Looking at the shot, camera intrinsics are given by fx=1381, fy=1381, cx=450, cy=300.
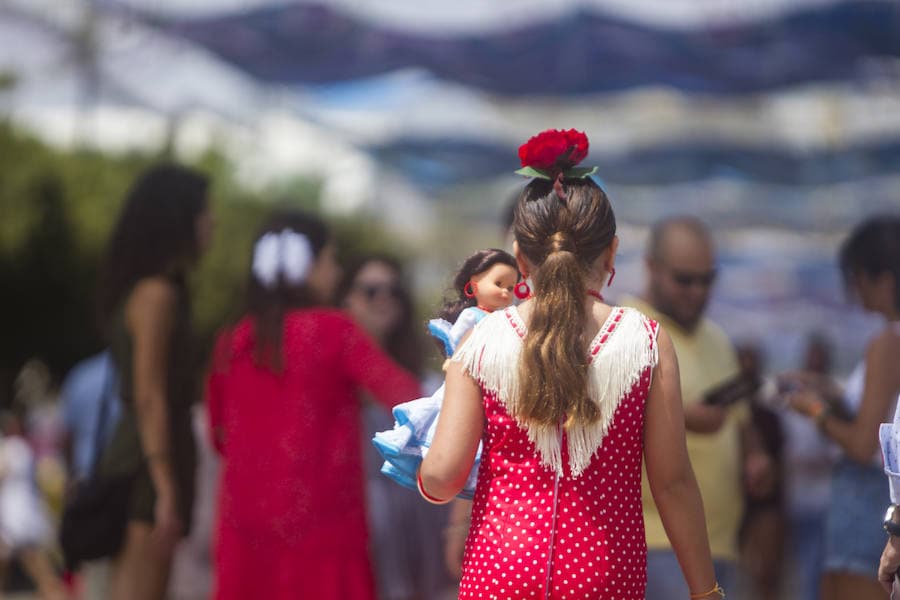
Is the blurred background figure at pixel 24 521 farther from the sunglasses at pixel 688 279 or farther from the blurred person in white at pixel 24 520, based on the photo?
the sunglasses at pixel 688 279

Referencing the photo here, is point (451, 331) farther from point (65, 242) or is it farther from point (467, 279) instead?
point (65, 242)

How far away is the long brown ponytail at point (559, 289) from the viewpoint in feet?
8.77

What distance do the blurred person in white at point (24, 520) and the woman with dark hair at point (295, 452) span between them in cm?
815

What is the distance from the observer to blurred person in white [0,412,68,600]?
41.3ft

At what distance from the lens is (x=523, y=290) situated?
2.87m

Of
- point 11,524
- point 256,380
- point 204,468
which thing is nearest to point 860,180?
point 204,468

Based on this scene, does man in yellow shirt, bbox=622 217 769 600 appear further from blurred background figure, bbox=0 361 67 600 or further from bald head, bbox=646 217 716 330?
blurred background figure, bbox=0 361 67 600

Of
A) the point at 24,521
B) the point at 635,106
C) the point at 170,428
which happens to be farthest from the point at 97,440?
the point at 24,521

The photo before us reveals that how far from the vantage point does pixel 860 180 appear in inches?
374

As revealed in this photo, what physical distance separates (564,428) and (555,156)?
1.82 feet

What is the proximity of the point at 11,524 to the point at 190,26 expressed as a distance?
17.0ft

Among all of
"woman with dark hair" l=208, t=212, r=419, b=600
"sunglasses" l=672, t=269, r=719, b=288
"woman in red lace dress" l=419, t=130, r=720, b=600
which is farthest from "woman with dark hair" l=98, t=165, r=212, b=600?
"woman in red lace dress" l=419, t=130, r=720, b=600

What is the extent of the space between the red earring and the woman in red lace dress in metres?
0.04

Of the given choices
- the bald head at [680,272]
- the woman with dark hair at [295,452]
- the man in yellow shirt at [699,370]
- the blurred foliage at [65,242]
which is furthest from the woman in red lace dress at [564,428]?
the blurred foliage at [65,242]
